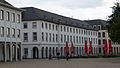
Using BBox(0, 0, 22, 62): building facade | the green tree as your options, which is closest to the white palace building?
BBox(0, 0, 22, 62): building facade

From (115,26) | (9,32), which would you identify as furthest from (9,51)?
(115,26)

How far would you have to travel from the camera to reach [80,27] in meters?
114

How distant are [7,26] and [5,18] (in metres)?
1.74

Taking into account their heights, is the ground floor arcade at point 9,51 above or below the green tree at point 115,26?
below

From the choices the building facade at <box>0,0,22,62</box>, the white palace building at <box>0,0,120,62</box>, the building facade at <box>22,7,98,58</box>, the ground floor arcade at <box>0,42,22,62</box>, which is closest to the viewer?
the building facade at <box>0,0,22,62</box>

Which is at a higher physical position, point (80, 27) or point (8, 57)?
point (80, 27)

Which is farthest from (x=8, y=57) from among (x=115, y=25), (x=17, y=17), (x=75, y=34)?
(x=75, y=34)

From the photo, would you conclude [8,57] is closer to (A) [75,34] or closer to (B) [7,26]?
(B) [7,26]

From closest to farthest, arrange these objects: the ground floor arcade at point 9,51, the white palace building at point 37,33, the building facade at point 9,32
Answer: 1. the building facade at point 9,32
2. the ground floor arcade at point 9,51
3. the white palace building at point 37,33

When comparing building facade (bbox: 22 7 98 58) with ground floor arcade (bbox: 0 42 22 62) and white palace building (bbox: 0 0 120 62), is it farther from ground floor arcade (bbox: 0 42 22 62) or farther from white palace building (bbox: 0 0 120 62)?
ground floor arcade (bbox: 0 42 22 62)

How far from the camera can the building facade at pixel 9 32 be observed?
57812 mm

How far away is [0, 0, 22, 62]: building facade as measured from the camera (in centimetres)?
5781

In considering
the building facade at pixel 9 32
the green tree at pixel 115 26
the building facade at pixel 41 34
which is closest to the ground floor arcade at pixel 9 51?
the building facade at pixel 9 32

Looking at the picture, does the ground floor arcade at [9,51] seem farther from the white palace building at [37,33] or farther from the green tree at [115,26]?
the green tree at [115,26]
